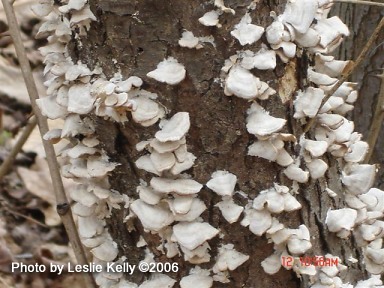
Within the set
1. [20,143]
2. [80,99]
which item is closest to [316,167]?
[80,99]

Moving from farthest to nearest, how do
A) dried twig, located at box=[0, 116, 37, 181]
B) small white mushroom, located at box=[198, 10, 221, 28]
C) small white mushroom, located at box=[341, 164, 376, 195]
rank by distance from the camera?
dried twig, located at box=[0, 116, 37, 181]
small white mushroom, located at box=[341, 164, 376, 195]
small white mushroom, located at box=[198, 10, 221, 28]

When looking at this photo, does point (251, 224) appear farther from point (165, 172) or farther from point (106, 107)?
point (106, 107)

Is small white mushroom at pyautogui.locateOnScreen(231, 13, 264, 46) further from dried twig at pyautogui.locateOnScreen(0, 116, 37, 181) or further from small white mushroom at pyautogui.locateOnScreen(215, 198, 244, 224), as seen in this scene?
dried twig at pyautogui.locateOnScreen(0, 116, 37, 181)

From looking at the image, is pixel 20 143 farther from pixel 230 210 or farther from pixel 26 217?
pixel 230 210

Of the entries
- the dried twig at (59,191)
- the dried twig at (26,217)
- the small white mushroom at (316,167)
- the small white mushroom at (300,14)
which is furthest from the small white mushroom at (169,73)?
the dried twig at (26,217)

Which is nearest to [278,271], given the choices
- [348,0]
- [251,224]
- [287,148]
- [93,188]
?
[251,224]

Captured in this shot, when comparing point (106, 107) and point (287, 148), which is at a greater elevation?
point (106, 107)

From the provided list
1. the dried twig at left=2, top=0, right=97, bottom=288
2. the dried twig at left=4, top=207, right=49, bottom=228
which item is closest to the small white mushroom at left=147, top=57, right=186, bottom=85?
the dried twig at left=2, top=0, right=97, bottom=288
